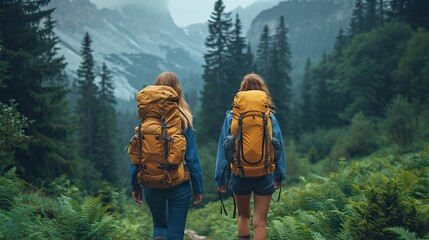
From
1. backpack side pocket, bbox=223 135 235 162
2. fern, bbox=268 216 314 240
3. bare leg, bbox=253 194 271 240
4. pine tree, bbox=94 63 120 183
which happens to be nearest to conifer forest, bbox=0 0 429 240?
fern, bbox=268 216 314 240

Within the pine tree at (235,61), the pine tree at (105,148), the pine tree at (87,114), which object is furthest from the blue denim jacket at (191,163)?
the pine tree at (235,61)

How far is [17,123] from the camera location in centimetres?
1075

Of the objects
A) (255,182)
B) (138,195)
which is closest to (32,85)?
(138,195)

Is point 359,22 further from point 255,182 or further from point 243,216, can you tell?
point 255,182

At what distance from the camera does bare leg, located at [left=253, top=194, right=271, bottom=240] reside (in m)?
5.12

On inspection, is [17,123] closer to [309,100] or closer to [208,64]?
[208,64]

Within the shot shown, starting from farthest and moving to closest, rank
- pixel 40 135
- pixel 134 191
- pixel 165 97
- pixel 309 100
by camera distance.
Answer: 1. pixel 309 100
2. pixel 40 135
3. pixel 134 191
4. pixel 165 97

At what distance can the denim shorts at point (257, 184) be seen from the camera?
502 cm

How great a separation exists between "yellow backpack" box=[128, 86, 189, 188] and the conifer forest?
1.26 meters

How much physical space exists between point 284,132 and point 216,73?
11.6 metres

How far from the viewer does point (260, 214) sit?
518 centimetres

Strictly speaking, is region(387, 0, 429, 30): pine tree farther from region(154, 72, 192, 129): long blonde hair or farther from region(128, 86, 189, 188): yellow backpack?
region(128, 86, 189, 188): yellow backpack

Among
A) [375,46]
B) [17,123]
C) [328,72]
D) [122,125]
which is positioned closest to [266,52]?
[328,72]

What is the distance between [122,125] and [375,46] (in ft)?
378
